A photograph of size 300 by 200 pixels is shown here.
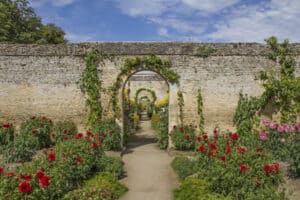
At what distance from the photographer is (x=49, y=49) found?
11344mm

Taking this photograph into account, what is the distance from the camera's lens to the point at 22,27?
2145cm

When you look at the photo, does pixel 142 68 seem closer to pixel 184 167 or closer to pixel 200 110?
pixel 200 110

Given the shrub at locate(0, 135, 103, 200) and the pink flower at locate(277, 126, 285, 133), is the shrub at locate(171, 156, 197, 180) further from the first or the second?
the pink flower at locate(277, 126, 285, 133)

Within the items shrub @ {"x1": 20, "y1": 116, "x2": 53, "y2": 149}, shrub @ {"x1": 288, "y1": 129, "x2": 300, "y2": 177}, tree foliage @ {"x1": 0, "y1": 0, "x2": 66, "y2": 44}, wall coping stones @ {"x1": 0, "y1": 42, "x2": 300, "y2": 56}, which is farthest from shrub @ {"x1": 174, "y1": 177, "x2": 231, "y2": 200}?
tree foliage @ {"x1": 0, "y1": 0, "x2": 66, "y2": 44}

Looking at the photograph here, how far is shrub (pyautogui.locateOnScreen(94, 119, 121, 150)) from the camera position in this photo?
10357 millimetres

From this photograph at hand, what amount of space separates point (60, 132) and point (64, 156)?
4.56m

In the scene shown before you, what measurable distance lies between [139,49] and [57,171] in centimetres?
661

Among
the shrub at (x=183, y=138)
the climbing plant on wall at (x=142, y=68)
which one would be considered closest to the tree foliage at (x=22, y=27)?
the climbing plant on wall at (x=142, y=68)

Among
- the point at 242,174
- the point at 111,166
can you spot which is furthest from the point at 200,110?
the point at 242,174

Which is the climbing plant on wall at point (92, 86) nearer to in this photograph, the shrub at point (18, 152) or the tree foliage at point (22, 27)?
the shrub at point (18, 152)

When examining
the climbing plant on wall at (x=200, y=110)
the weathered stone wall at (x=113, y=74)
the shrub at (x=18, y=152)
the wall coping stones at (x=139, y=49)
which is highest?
the wall coping stones at (x=139, y=49)

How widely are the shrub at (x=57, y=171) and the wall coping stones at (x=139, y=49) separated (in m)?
4.48

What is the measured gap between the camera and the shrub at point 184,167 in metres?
7.70

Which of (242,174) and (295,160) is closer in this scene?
(242,174)
